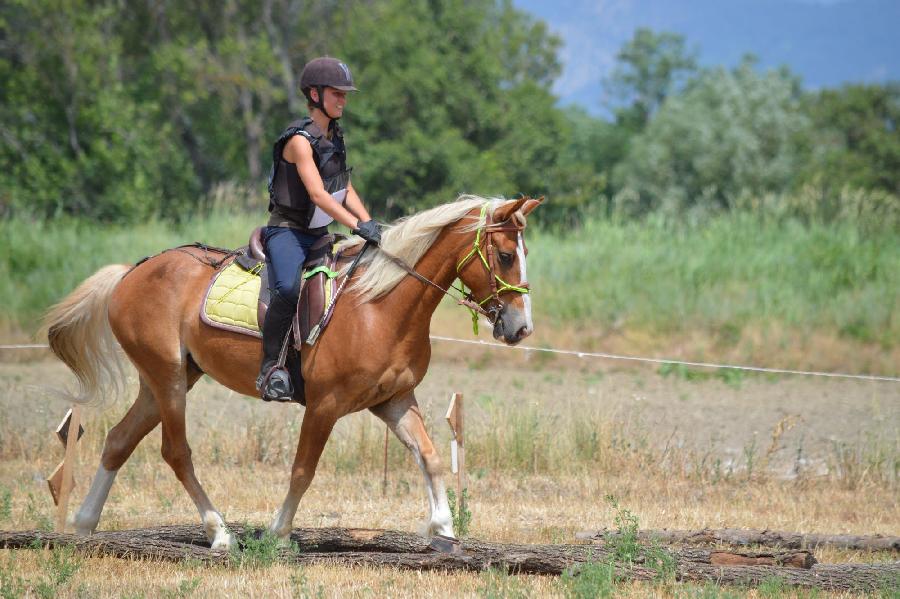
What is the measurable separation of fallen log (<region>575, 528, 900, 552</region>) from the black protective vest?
9.44 ft

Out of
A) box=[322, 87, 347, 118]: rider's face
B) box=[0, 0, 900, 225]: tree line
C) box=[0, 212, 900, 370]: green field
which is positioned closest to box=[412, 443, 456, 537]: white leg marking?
box=[322, 87, 347, 118]: rider's face

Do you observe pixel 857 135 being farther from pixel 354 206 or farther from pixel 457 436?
pixel 354 206

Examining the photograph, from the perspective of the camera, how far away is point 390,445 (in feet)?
34.4

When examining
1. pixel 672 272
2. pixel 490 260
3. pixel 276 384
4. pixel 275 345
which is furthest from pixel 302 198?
pixel 672 272

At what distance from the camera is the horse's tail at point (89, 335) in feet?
26.2

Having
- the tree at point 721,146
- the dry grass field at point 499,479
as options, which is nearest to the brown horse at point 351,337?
the dry grass field at point 499,479

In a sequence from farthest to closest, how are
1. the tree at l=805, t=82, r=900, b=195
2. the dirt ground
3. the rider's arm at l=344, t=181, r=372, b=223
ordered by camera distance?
the tree at l=805, t=82, r=900, b=195 → the dirt ground → the rider's arm at l=344, t=181, r=372, b=223

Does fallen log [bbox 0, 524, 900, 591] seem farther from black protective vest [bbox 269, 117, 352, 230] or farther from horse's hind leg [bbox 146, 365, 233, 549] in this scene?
black protective vest [bbox 269, 117, 352, 230]

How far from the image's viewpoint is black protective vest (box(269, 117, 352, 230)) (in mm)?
6953

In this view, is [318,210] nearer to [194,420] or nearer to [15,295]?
[194,420]

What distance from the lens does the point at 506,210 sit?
6.63m

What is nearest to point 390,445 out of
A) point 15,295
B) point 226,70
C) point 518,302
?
point 518,302

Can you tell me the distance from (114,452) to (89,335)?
0.93 m

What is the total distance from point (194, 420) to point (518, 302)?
640cm
